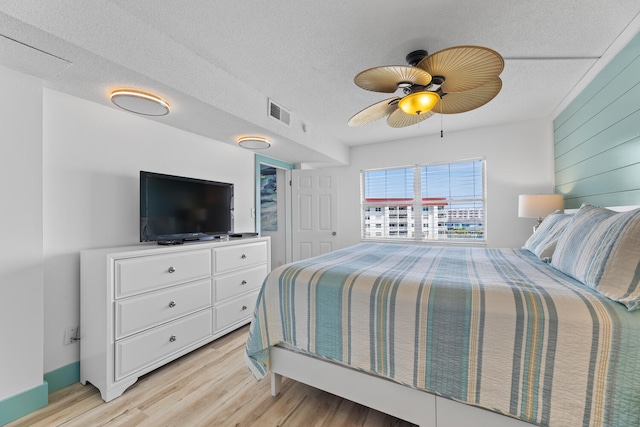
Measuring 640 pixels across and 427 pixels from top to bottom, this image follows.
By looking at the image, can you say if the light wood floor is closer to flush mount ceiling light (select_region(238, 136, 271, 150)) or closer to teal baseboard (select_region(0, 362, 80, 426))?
teal baseboard (select_region(0, 362, 80, 426))

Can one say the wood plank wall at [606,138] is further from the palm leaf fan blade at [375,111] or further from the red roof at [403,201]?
the palm leaf fan blade at [375,111]

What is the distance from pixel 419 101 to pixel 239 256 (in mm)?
2136

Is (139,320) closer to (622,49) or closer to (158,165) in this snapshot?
(158,165)

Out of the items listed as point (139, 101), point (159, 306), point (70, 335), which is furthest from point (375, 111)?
point (70, 335)

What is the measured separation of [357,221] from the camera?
4492mm

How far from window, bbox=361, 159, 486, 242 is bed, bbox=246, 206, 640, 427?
2153 mm

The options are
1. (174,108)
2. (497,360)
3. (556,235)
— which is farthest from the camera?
(174,108)

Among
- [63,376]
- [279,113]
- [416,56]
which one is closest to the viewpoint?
[63,376]

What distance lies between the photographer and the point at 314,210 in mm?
4344

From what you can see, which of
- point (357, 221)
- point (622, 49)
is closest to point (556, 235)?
point (622, 49)

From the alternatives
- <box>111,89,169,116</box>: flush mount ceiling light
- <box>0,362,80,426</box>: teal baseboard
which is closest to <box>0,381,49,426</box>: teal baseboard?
<box>0,362,80,426</box>: teal baseboard

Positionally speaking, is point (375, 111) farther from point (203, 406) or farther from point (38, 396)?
point (38, 396)

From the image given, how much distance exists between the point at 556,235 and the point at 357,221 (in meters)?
2.78

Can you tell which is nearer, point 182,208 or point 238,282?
point 182,208
